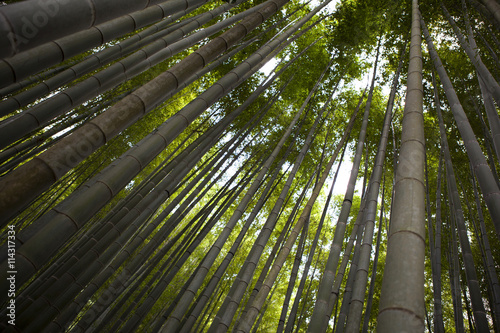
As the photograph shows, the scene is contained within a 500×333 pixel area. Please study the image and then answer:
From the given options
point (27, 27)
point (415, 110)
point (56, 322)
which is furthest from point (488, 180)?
point (56, 322)

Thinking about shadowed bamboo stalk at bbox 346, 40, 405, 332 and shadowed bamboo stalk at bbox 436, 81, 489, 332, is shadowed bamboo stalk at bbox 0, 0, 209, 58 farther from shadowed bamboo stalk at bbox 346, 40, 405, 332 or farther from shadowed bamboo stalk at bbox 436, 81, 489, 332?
shadowed bamboo stalk at bbox 436, 81, 489, 332

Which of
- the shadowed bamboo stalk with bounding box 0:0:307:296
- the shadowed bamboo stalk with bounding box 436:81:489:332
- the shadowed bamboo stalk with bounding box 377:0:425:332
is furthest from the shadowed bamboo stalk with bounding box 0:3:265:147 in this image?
the shadowed bamboo stalk with bounding box 436:81:489:332

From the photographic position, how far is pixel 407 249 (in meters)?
1.15

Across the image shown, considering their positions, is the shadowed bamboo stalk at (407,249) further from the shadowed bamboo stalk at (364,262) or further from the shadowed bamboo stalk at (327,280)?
the shadowed bamboo stalk at (364,262)

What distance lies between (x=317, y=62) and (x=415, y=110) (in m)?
5.05

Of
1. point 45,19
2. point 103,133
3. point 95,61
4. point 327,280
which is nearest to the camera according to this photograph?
point 45,19

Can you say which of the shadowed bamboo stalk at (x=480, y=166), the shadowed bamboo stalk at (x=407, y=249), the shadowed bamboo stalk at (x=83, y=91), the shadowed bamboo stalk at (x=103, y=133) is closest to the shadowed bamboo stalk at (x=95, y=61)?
the shadowed bamboo stalk at (x=83, y=91)

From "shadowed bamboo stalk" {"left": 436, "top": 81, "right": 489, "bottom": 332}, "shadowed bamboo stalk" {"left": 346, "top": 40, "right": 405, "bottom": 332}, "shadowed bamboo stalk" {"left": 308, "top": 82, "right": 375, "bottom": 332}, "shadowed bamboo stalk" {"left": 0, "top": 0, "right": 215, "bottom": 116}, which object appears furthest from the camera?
"shadowed bamboo stalk" {"left": 0, "top": 0, "right": 215, "bottom": 116}

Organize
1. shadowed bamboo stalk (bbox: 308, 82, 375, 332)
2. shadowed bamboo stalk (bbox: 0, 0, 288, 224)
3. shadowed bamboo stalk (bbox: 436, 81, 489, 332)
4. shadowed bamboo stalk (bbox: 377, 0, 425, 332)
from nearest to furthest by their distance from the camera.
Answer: shadowed bamboo stalk (bbox: 377, 0, 425, 332) → shadowed bamboo stalk (bbox: 0, 0, 288, 224) → shadowed bamboo stalk (bbox: 308, 82, 375, 332) → shadowed bamboo stalk (bbox: 436, 81, 489, 332)

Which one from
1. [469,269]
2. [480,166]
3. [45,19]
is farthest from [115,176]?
[469,269]

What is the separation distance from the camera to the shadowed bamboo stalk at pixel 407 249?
1004 millimetres

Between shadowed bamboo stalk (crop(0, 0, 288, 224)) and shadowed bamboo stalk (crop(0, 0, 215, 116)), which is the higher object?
shadowed bamboo stalk (crop(0, 0, 215, 116))

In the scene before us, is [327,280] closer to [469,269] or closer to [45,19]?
[469,269]

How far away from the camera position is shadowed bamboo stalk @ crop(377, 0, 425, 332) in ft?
3.29
